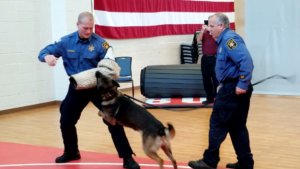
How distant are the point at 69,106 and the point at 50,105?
18.7 feet

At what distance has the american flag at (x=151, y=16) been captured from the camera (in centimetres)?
1296

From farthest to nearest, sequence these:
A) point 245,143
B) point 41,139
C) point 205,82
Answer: point 205,82, point 41,139, point 245,143

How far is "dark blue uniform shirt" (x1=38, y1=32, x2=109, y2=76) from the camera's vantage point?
600 centimetres

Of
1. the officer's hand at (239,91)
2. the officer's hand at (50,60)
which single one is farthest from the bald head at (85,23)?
the officer's hand at (239,91)

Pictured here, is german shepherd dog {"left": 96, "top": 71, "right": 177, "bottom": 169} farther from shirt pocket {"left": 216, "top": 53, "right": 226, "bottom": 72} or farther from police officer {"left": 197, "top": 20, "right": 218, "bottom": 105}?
police officer {"left": 197, "top": 20, "right": 218, "bottom": 105}

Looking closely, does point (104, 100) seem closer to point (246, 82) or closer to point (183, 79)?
point (246, 82)

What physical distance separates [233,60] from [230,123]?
31.0 inches

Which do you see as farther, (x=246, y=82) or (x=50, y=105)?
(x=50, y=105)

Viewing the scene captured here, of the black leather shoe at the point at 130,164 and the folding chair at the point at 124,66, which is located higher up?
the folding chair at the point at 124,66

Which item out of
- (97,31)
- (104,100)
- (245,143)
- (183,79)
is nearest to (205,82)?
(183,79)

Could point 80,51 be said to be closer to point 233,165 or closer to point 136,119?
point 136,119

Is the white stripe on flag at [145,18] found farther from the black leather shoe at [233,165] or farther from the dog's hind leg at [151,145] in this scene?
the dog's hind leg at [151,145]

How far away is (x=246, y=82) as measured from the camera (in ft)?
18.0

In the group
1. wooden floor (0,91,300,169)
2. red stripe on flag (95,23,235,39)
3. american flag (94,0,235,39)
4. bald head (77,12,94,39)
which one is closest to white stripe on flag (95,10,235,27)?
american flag (94,0,235,39)
